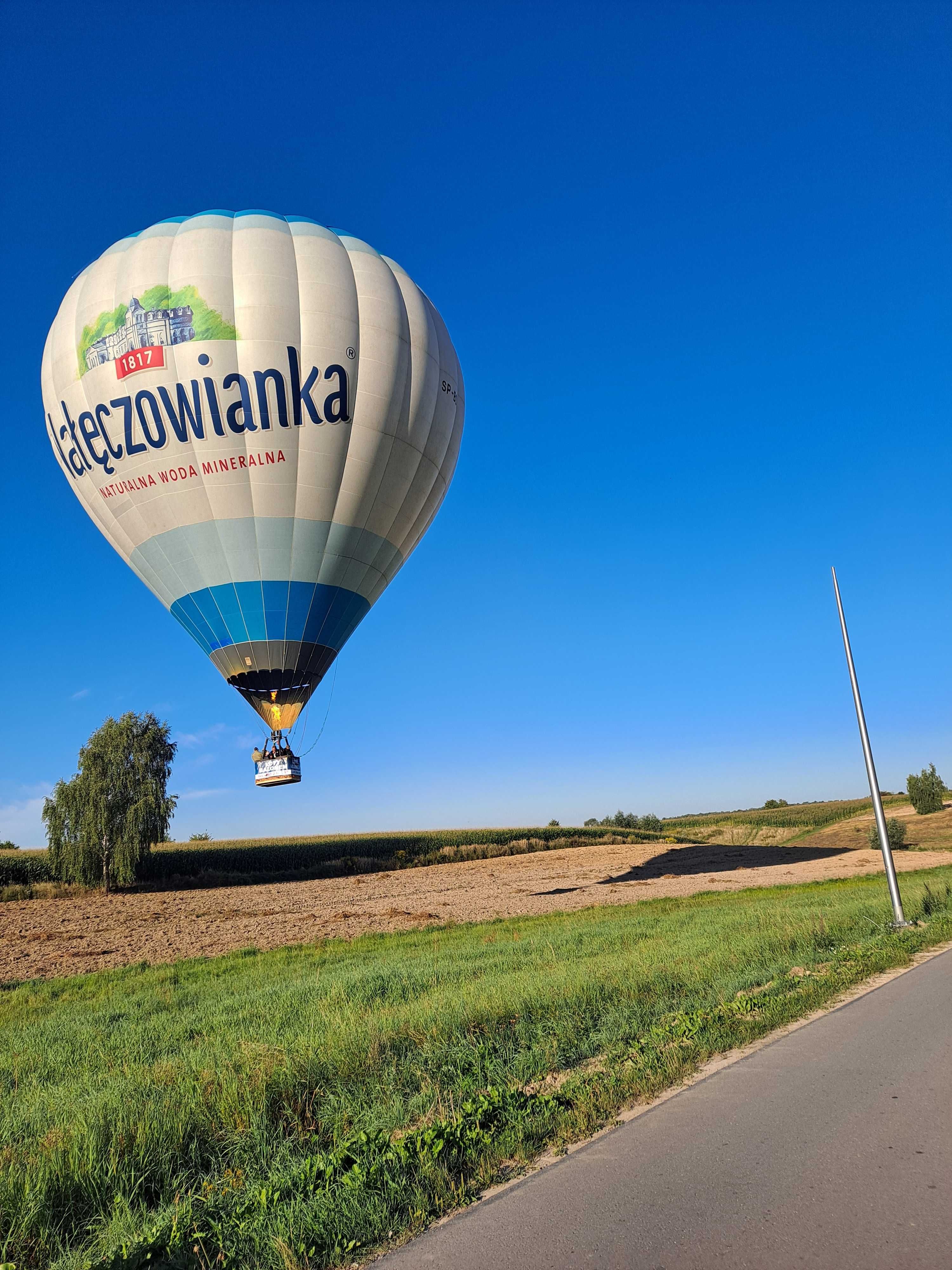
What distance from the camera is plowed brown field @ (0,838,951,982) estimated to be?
2347cm

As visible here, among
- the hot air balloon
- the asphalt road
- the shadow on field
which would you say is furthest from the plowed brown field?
the asphalt road

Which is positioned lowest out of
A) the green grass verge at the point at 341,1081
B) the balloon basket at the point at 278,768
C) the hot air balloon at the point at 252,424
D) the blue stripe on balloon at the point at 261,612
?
the green grass verge at the point at 341,1081

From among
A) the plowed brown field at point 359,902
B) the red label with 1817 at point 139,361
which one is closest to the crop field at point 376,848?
the plowed brown field at point 359,902

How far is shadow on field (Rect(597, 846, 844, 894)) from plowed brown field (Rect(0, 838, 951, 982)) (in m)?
0.20

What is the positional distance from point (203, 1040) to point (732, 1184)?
25.3ft

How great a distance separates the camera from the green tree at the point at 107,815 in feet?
135

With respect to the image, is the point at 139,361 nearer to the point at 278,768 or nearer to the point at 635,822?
the point at 278,768

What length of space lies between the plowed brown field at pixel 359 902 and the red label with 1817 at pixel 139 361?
16.0m

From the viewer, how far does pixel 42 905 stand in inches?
1379

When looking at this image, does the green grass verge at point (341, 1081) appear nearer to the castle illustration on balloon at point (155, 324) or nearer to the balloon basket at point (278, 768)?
the balloon basket at point (278, 768)

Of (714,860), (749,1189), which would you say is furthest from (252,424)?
(714,860)

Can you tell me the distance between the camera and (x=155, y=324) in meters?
18.3

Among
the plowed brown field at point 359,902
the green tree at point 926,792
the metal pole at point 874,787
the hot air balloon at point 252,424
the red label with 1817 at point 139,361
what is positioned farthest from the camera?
the green tree at point 926,792

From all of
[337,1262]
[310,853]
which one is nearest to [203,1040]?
[337,1262]
